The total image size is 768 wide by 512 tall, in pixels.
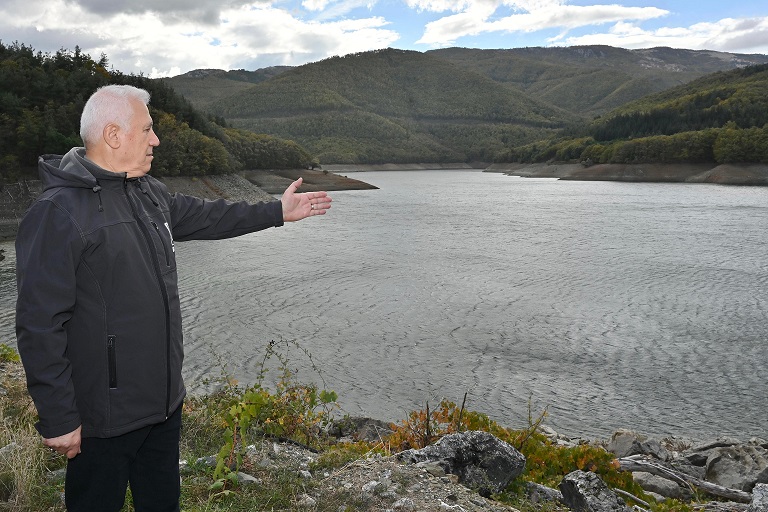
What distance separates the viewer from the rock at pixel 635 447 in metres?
8.68

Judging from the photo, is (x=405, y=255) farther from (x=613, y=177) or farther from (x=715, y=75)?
(x=715, y=75)

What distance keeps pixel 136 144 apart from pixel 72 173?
0.38m

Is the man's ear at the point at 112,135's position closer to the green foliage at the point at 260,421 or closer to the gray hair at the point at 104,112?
the gray hair at the point at 104,112

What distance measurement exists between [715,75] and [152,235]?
19765 cm

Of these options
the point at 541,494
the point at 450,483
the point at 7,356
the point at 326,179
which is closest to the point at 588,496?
the point at 541,494

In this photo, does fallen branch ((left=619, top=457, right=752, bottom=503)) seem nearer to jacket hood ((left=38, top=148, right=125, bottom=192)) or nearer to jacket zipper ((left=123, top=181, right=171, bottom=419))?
jacket zipper ((left=123, top=181, right=171, bottom=419))

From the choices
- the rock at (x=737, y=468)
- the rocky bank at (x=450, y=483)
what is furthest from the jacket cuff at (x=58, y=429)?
the rock at (x=737, y=468)

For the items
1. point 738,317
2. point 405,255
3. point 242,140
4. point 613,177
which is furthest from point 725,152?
point 738,317

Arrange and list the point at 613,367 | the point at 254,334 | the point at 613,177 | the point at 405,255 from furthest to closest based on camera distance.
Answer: the point at 613,177
the point at 405,255
the point at 254,334
the point at 613,367

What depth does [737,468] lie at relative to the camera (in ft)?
25.3

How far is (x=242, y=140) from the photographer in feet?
317

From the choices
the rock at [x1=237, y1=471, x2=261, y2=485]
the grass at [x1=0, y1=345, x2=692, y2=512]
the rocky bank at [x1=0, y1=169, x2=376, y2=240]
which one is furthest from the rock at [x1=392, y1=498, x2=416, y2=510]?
the rocky bank at [x1=0, y1=169, x2=376, y2=240]

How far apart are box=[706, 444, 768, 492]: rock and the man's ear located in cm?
761

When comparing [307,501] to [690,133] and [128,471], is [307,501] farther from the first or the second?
[690,133]
